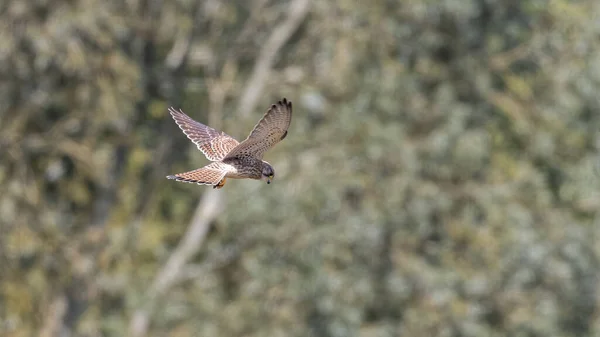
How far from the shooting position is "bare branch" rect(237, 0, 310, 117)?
1448 centimetres

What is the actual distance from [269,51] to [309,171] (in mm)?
2690

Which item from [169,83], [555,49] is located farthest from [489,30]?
[169,83]

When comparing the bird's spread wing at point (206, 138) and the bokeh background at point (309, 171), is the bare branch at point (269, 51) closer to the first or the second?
the bokeh background at point (309, 171)

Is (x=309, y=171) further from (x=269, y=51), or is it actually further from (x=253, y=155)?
(x=253, y=155)

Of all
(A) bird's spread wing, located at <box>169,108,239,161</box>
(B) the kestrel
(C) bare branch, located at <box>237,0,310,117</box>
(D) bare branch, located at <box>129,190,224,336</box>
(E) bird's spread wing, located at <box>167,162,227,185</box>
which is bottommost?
(E) bird's spread wing, located at <box>167,162,227,185</box>

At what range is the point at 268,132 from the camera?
14.5 feet

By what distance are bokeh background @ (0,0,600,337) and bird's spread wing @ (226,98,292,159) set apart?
7.35 m

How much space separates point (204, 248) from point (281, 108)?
1025 centimetres

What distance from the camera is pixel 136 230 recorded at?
44.0 ft

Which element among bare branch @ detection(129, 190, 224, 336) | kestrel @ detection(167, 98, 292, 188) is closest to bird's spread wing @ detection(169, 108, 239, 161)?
kestrel @ detection(167, 98, 292, 188)

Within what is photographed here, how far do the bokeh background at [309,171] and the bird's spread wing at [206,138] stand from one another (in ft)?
22.1

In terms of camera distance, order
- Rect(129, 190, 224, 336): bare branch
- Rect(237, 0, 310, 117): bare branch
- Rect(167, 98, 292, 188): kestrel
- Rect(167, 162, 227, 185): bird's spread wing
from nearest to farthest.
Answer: Rect(167, 162, 227, 185): bird's spread wing < Rect(167, 98, 292, 188): kestrel < Rect(129, 190, 224, 336): bare branch < Rect(237, 0, 310, 117): bare branch

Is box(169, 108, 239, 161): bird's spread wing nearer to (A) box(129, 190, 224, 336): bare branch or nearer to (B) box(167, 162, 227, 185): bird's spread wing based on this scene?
(B) box(167, 162, 227, 185): bird's spread wing

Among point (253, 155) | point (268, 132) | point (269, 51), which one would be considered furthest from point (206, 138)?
point (269, 51)
